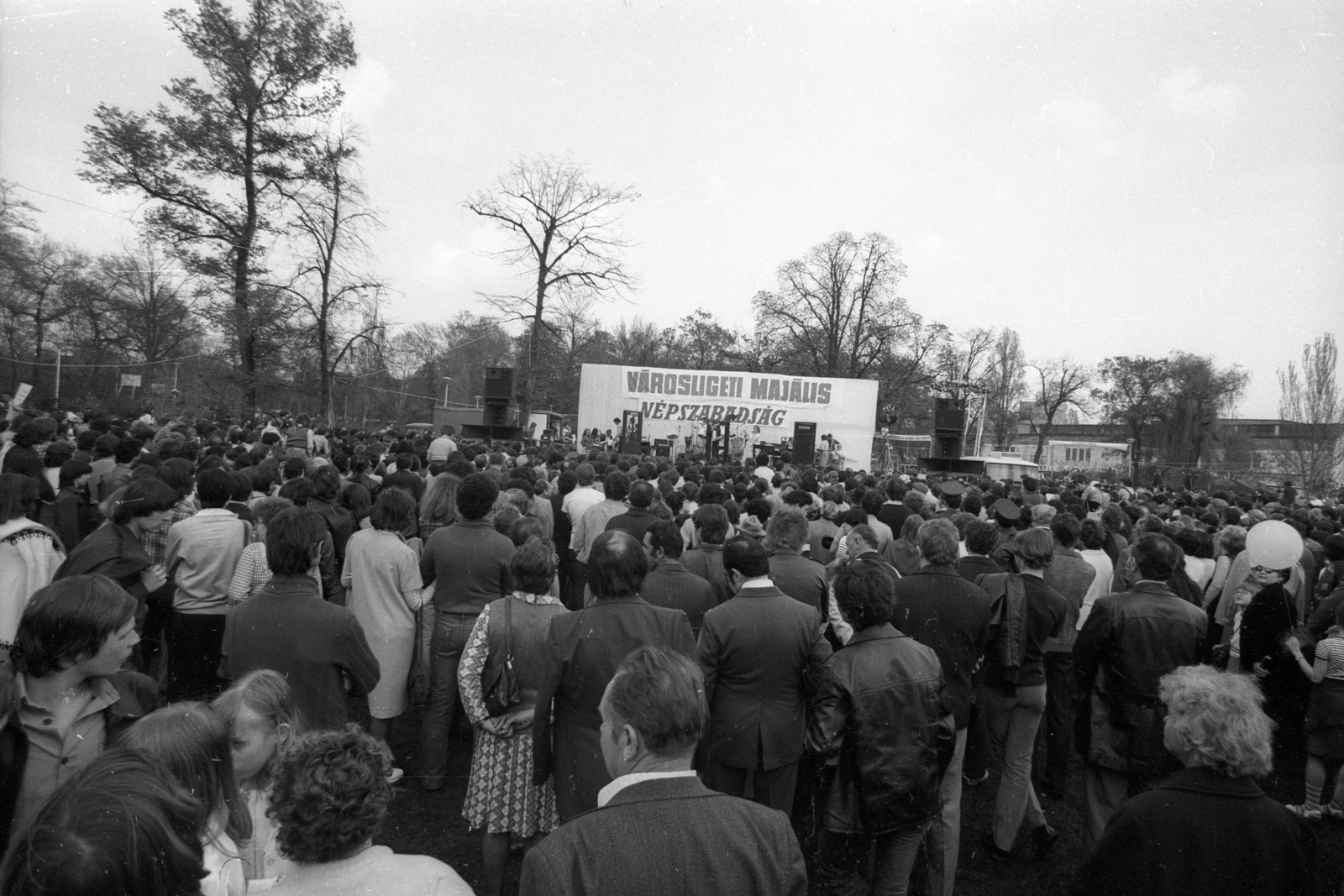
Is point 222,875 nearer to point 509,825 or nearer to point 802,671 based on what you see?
point 509,825

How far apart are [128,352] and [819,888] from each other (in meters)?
36.6

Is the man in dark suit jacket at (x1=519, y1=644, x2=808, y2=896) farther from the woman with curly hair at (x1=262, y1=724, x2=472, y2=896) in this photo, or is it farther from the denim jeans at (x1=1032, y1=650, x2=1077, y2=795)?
the denim jeans at (x1=1032, y1=650, x2=1077, y2=795)

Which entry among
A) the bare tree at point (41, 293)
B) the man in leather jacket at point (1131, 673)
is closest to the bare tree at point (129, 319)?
the bare tree at point (41, 293)

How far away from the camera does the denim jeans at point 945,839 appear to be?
10.4 ft

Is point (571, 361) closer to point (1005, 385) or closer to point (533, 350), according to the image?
point (533, 350)

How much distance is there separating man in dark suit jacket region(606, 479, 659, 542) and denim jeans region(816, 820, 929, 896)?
92.2 inches

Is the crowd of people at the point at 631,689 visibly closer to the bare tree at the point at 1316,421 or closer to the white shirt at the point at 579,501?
the white shirt at the point at 579,501

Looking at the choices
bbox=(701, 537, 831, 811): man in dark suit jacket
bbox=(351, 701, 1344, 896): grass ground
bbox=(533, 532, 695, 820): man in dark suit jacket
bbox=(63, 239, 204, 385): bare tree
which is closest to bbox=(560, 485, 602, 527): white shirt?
bbox=(351, 701, 1344, 896): grass ground

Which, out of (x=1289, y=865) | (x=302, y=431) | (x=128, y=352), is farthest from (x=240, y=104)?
(x=1289, y=865)

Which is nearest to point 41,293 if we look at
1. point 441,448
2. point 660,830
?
point 441,448

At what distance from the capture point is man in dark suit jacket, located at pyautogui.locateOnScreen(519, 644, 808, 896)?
132cm

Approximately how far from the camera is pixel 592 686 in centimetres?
267

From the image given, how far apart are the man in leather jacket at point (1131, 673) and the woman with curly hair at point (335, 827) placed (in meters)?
3.08

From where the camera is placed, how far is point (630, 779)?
57.1 inches
